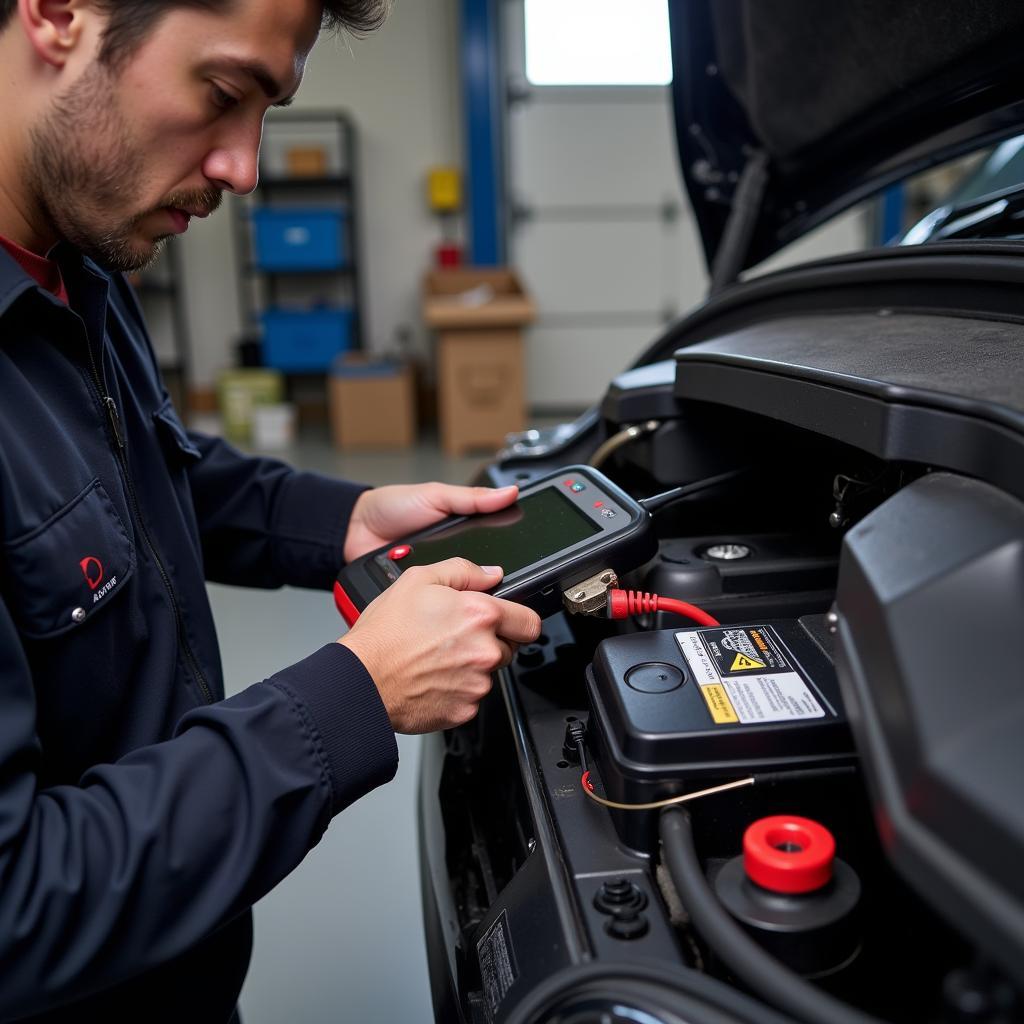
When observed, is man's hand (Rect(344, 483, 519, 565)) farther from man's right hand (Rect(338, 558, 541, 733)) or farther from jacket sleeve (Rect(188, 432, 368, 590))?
man's right hand (Rect(338, 558, 541, 733))

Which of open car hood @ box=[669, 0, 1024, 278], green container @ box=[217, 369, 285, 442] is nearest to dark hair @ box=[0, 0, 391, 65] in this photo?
open car hood @ box=[669, 0, 1024, 278]

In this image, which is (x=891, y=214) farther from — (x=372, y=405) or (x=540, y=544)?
(x=540, y=544)

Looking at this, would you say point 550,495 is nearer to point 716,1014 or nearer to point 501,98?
point 716,1014

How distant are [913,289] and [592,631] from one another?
0.43m

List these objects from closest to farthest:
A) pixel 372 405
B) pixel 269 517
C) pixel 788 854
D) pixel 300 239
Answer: pixel 788 854, pixel 269 517, pixel 372 405, pixel 300 239

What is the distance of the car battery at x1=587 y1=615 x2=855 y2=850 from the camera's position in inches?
21.0

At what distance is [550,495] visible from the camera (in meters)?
0.89

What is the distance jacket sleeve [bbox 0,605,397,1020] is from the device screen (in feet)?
0.67

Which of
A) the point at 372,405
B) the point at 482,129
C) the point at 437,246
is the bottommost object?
the point at 372,405

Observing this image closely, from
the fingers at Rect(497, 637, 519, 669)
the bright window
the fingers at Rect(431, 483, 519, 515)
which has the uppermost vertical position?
the bright window

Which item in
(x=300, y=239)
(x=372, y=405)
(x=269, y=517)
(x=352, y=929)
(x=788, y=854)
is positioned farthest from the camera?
(x=300, y=239)

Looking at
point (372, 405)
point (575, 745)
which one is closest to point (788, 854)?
point (575, 745)

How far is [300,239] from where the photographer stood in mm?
4598

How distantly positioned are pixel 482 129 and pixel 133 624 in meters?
4.37
